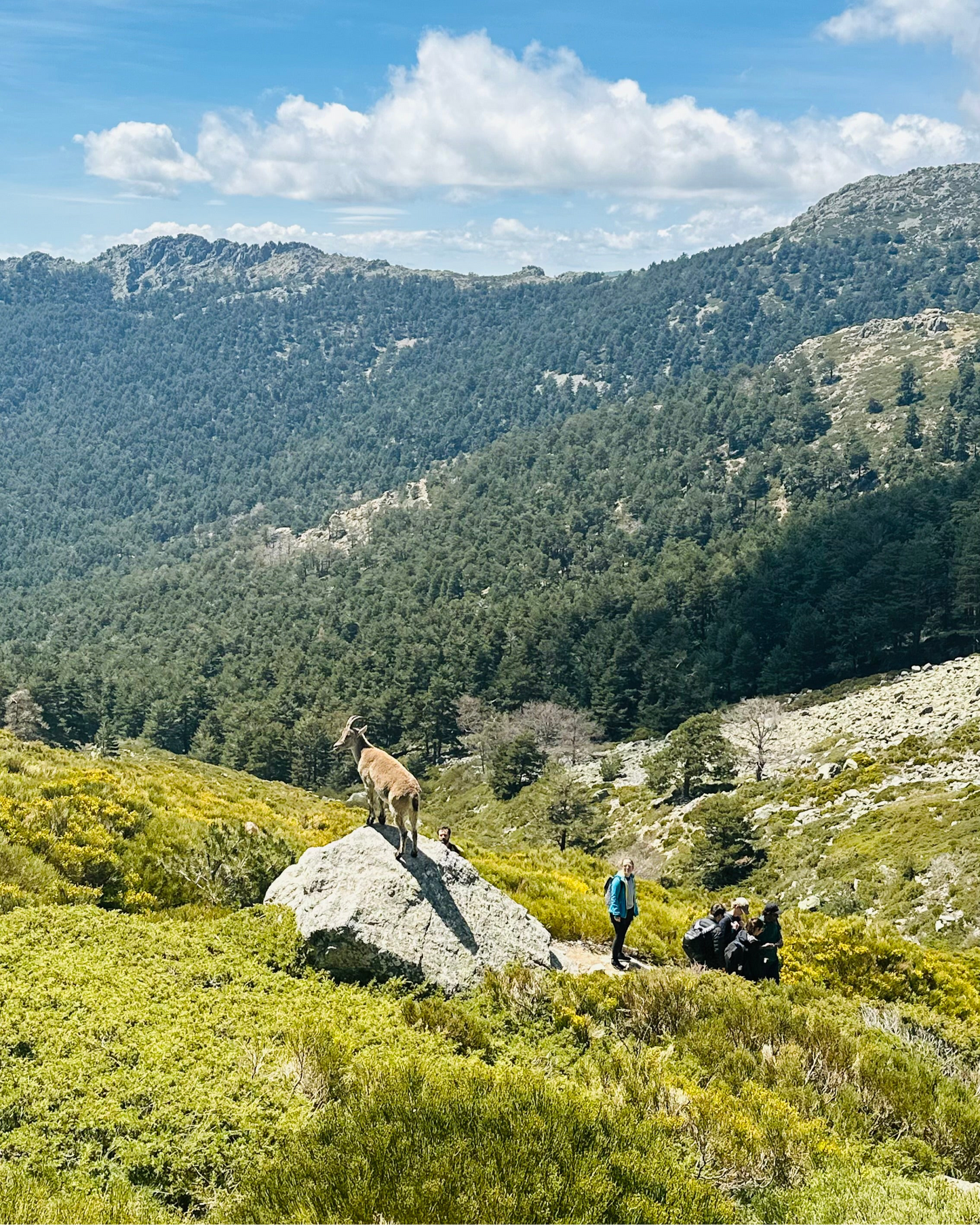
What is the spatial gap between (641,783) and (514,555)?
78637 millimetres

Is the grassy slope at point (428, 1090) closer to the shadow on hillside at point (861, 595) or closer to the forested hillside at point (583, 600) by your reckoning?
the shadow on hillside at point (861, 595)

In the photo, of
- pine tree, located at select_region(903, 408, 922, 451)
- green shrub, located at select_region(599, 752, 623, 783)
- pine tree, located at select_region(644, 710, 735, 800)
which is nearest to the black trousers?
pine tree, located at select_region(644, 710, 735, 800)

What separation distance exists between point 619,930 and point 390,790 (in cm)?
423

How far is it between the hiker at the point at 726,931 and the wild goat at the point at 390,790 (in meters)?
4.67

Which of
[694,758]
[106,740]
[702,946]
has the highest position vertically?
[702,946]

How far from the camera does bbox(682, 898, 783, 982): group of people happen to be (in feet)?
35.5

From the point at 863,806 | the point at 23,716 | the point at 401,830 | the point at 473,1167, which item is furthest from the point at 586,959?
the point at 23,716

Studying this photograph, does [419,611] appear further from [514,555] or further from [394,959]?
[394,959]

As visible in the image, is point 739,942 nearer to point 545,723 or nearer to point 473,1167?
point 473,1167

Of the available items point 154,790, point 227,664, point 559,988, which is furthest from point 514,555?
point 559,988

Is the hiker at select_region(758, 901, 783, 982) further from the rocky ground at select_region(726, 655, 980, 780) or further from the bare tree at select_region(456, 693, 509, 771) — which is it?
the bare tree at select_region(456, 693, 509, 771)

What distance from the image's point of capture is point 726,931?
11258mm

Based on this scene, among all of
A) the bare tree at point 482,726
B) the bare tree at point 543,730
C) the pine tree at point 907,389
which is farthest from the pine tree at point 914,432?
the bare tree at point 482,726

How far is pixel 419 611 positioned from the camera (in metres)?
122
